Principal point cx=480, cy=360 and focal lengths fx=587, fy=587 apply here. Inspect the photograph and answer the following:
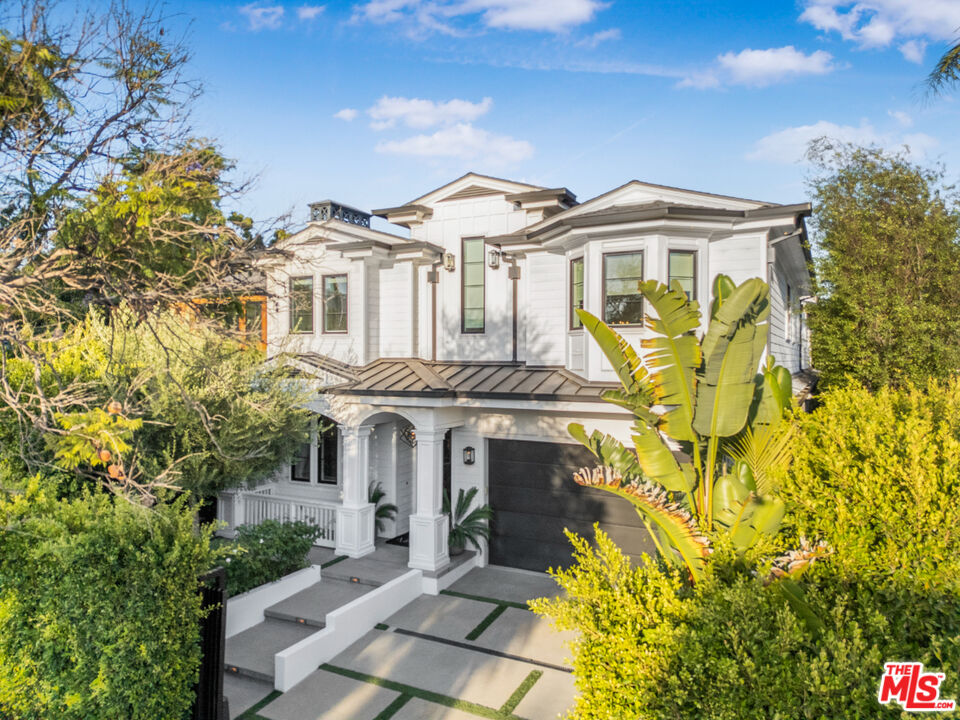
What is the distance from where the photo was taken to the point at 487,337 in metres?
13.2

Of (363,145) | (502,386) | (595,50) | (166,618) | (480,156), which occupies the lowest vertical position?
(166,618)

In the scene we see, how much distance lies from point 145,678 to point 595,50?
559 inches

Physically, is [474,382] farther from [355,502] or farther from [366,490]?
[355,502]

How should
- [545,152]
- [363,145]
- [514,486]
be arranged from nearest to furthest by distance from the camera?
[514,486] → [363,145] → [545,152]

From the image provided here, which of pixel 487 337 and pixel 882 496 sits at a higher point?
pixel 487 337

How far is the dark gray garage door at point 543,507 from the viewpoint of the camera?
447 inches

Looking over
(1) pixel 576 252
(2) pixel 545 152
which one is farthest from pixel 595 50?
(1) pixel 576 252

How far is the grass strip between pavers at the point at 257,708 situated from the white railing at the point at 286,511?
5044mm

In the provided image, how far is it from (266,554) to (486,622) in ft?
12.5

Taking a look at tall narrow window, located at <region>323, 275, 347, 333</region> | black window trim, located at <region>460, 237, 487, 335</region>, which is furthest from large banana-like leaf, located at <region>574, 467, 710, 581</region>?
tall narrow window, located at <region>323, 275, 347, 333</region>

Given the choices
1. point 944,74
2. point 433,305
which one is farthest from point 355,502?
point 944,74

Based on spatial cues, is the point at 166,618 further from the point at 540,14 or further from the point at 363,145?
the point at 540,14

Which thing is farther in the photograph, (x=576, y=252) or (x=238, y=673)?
(x=576, y=252)

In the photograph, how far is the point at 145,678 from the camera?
5.29m
